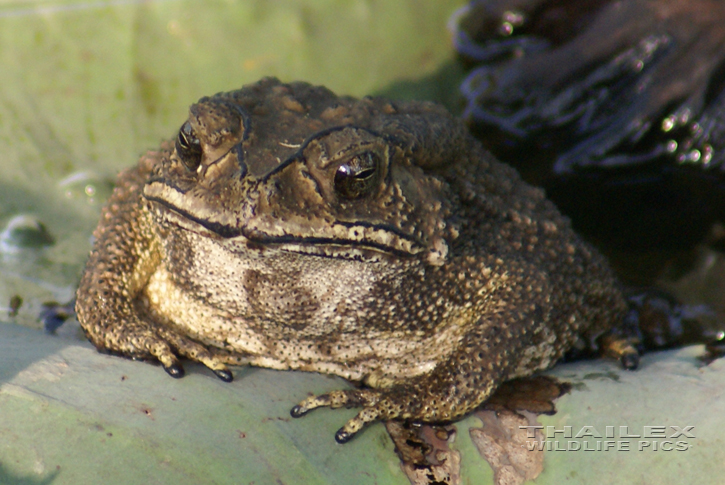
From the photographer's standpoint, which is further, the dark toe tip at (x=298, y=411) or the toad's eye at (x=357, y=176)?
the dark toe tip at (x=298, y=411)

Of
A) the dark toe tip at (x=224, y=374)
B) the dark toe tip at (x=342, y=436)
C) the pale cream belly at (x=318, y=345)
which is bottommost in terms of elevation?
the dark toe tip at (x=342, y=436)

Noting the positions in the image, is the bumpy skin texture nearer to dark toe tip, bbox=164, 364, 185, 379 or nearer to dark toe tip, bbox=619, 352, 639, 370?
dark toe tip, bbox=164, 364, 185, 379

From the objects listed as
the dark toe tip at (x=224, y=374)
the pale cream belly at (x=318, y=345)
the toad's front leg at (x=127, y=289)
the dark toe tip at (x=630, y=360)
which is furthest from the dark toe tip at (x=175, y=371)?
the dark toe tip at (x=630, y=360)

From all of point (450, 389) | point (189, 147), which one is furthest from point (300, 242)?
point (450, 389)

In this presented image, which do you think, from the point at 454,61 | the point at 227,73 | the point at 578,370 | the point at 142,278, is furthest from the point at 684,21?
the point at 142,278

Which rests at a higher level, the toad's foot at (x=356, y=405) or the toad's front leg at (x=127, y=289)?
the toad's front leg at (x=127, y=289)

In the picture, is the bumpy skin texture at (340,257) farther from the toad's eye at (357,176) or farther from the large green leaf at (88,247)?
the large green leaf at (88,247)

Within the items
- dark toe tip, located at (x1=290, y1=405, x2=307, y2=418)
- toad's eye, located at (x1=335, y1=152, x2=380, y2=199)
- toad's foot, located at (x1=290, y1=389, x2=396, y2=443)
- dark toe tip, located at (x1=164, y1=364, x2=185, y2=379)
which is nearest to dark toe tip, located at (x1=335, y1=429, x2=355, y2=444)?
toad's foot, located at (x1=290, y1=389, x2=396, y2=443)
